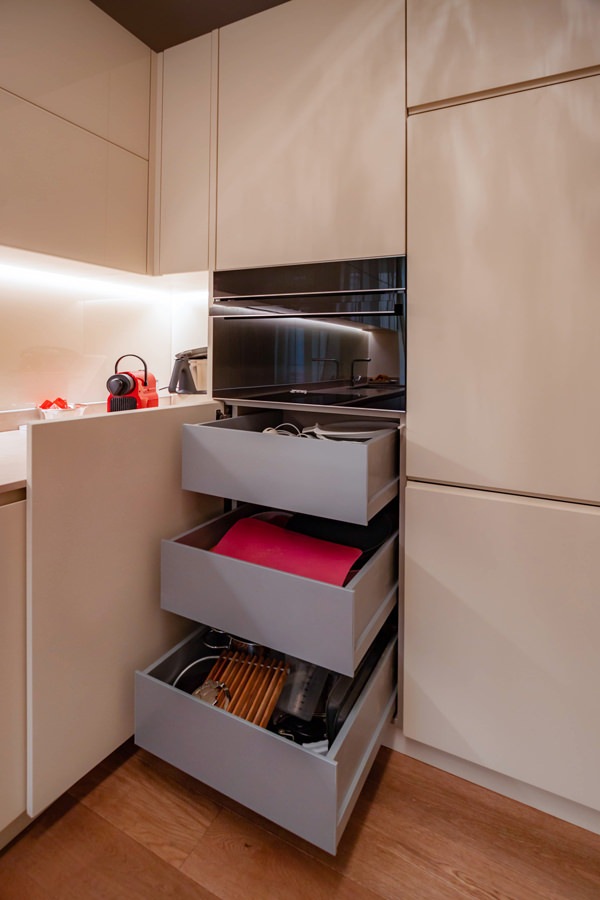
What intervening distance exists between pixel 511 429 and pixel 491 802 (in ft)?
3.20

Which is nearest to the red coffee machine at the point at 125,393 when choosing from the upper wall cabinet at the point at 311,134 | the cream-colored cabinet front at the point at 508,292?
the upper wall cabinet at the point at 311,134

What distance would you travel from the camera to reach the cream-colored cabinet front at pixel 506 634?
1133mm

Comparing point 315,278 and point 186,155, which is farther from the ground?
point 186,155

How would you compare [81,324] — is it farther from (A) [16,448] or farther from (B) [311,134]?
(B) [311,134]

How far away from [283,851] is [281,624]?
511 mm

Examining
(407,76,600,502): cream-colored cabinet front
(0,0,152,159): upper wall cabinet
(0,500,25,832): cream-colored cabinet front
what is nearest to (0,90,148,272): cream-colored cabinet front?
(0,0,152,159): upper wall cabinet

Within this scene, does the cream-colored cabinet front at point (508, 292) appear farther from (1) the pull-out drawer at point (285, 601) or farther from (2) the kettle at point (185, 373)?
(2) the kettle at point (185, 373)

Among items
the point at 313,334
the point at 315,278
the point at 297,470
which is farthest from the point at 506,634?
the point at 315,278

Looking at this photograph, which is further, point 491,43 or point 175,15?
point 175,15

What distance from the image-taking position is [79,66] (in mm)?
1398

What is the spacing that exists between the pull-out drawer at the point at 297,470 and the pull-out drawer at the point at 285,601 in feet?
0.54

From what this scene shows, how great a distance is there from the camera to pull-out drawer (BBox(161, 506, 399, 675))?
108 cm

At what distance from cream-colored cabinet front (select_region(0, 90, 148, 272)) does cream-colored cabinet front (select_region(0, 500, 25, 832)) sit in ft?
2.56

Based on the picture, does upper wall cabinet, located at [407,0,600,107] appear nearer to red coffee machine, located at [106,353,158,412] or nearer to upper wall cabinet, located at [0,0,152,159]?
upper wall cabinet, located at [0,0,152,159]
